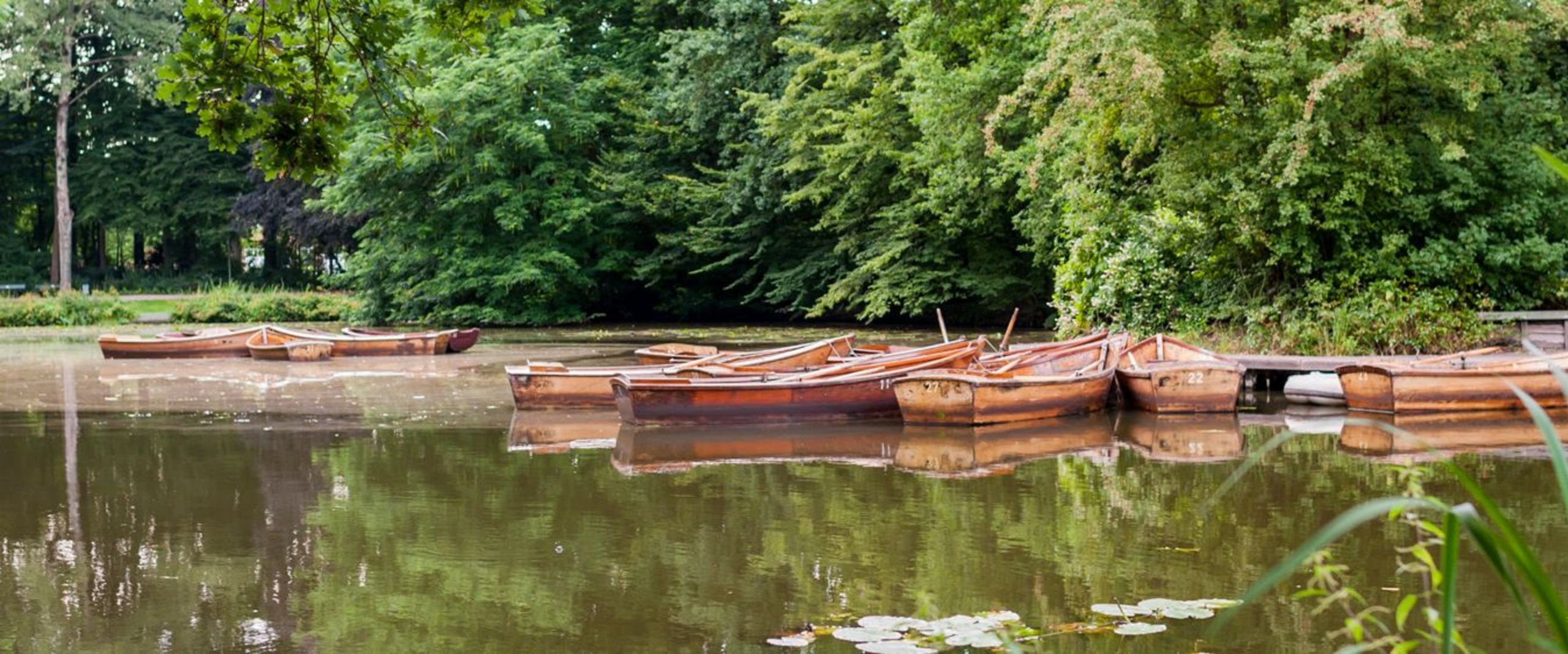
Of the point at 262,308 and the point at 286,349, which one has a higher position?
the point at 262,308

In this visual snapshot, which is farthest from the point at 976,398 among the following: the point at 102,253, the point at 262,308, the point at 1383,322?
the point at 102,253

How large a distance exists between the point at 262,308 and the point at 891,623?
116 ft

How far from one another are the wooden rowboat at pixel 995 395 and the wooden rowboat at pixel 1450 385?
8.14ft

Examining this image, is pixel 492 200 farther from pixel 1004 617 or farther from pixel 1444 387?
pixel 1004 617

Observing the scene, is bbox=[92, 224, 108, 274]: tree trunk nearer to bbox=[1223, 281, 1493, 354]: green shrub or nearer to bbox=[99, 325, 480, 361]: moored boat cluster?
bbox=[99, 325, 480, 361]: moored boat cluster

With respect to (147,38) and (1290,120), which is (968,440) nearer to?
(1290,120)

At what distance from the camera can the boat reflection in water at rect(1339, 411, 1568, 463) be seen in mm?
11742

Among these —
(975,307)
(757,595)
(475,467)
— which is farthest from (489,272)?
(757,595)

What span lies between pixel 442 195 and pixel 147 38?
47.7ft

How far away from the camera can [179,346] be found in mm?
24734

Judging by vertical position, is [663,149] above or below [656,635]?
above

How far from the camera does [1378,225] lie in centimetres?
1697

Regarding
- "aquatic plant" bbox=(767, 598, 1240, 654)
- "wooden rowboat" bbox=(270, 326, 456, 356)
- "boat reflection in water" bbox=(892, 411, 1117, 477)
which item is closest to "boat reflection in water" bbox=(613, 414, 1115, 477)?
"boat reflection in water" bbox=(892, 411, 1117, 477)

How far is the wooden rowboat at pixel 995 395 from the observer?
13812 mm
